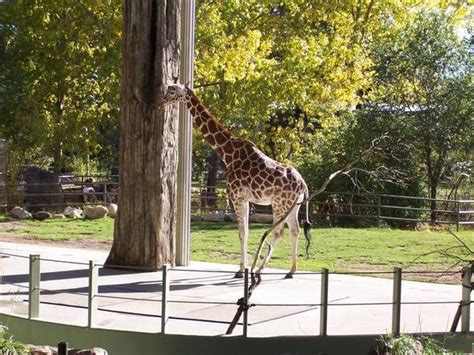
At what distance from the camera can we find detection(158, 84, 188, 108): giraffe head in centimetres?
1262

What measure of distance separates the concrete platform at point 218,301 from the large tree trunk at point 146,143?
0.49 m

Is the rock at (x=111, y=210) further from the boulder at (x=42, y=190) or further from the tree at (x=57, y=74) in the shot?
the tree at (x=57, y=74)

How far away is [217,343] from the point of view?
8578 millimetres

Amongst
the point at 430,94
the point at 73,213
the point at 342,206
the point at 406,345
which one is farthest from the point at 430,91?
the point at 406,345

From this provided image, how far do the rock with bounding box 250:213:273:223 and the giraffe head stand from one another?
1247 cm

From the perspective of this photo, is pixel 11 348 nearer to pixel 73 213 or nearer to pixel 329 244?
pixel 329 244

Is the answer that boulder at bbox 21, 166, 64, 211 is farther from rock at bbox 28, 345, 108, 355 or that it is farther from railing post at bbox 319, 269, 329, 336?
railing post at bbox 319, 269, 329, 336

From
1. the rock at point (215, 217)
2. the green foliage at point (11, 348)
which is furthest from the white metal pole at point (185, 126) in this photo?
the rock at point (215, 217)

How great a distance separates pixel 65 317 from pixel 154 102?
4.36 m

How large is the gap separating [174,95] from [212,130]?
2.51 ft

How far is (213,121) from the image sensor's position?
12.7 m

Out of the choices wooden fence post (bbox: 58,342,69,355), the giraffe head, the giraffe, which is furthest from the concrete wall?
the giraffe head

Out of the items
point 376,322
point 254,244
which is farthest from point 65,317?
point 254,244

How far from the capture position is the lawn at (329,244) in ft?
50.1
